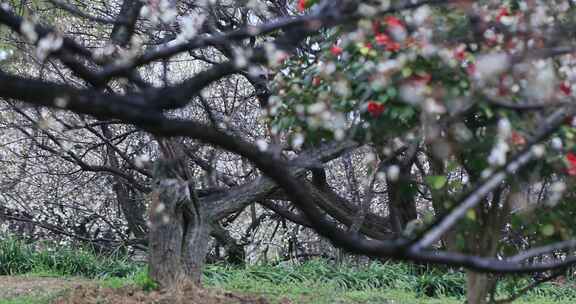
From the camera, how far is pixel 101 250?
10852 millimetres

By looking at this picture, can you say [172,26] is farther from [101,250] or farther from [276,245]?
[276,245]

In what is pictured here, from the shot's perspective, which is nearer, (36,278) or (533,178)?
(533,178)

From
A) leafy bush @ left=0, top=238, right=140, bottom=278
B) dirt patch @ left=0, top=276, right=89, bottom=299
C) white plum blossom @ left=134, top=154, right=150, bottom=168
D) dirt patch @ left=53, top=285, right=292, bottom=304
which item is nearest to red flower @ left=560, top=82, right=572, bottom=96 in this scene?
dirt patch @ left=53, top=285, right=292, bottom=304

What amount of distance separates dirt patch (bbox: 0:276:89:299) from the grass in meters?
0.38

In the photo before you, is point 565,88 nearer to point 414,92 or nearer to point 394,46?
point 394,46

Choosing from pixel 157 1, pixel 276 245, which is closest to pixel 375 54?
pixel 157 1

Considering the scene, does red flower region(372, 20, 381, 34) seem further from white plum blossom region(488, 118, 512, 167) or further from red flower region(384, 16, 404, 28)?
white plum blossom region(488, 118, 512, 167)

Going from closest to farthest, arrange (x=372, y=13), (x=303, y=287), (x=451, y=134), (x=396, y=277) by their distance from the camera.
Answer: (x=372, y=13)
(x=451, y=134)
(x=303, y=287)
(x=396, y=277)

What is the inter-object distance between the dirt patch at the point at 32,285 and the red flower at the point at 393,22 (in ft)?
14.1

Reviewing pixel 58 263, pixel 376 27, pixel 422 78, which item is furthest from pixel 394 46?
pixel 58 263

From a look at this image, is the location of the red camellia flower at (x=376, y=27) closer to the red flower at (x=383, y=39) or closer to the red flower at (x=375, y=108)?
the red flower at (x=383, y=39)

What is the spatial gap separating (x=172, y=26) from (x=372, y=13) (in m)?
7.08

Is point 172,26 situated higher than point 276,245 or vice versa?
point 172,26

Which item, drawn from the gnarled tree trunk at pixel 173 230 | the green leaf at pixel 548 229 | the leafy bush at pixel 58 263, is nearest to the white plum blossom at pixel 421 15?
the green leaf at pixel 548 229
